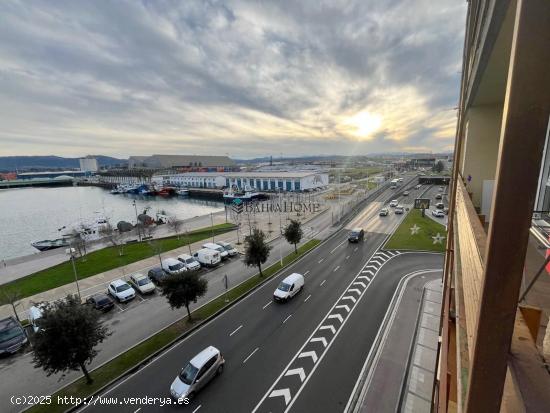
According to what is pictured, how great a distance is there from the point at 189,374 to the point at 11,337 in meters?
10.8

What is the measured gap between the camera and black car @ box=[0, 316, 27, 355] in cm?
1325

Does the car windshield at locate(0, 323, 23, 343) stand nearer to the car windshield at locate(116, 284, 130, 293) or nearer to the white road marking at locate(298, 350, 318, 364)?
the car windshield at locate(116, 284, 130, 293)

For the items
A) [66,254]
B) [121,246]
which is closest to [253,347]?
[121,246]

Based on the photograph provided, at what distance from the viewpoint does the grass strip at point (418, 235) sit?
80.4ft

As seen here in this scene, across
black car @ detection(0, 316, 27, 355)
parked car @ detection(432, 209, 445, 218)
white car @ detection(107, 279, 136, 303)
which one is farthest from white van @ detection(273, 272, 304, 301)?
parked car @ detection(432, 209, 445, 218)

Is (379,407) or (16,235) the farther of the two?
(16,235)

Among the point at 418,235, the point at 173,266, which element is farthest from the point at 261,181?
the point at 173,266

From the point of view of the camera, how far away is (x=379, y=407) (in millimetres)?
9461

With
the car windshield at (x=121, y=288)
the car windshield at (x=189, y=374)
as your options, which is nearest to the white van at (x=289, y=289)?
the car windshield at (x=189, y=374)

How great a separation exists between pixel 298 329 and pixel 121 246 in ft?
78.4

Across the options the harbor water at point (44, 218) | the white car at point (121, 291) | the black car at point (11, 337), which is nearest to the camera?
the black car at point (11, 337)

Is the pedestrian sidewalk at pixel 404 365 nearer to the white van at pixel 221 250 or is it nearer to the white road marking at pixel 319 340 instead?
the white road marking at pixel 319 340

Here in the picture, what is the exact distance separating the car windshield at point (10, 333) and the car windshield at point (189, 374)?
10399mm

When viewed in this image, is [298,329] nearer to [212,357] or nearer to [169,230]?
[212,357]
